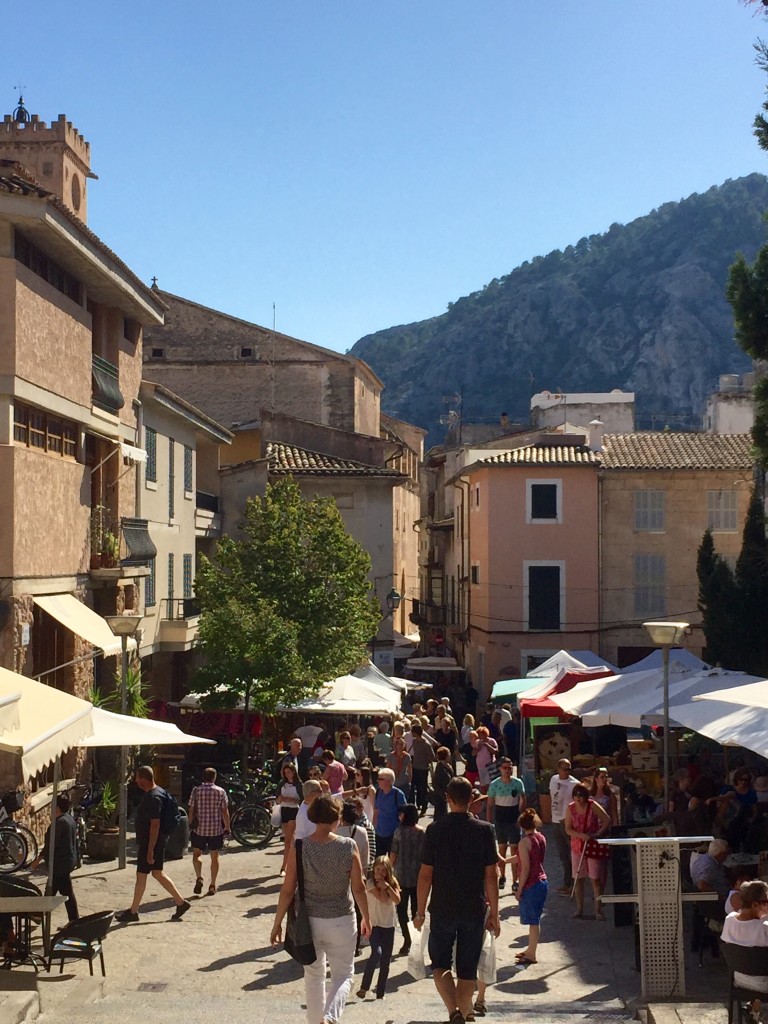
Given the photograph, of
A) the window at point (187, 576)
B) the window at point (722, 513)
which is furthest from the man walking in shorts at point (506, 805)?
the window at point (722, 513)

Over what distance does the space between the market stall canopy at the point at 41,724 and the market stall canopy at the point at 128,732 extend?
5.30 ft

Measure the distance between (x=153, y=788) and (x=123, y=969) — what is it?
7.55ft

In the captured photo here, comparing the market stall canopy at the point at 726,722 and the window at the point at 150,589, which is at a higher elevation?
the window at the point at 150,589

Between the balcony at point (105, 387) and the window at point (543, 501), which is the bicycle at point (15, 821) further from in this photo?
the window at point (543, 501)

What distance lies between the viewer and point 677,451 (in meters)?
40.9

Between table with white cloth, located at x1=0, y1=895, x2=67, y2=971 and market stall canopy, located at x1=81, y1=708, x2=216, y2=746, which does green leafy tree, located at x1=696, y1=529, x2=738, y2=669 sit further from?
table with white cloth, located at x1=0, y1=895, x2=67, y2=971

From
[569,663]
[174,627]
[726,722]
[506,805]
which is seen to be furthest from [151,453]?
[726,722]

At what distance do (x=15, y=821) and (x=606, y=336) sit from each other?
139256 mm

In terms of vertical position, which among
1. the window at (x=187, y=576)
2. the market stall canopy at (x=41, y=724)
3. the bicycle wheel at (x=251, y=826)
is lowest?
the bicycle wheel at (x=251, y=826)

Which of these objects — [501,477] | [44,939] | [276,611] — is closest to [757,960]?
[44,939]

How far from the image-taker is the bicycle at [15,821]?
15.6 meters

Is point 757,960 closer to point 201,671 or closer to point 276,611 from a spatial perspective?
point 201,671

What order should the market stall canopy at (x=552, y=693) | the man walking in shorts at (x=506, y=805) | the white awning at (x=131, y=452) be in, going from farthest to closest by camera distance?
the white awning at (x=131, y=452) → the market stall canopy at (x=552, y=693) → the man walking in shorts at (x=506, y=805)

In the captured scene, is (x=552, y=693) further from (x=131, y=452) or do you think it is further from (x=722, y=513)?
(x=722, y=513)
